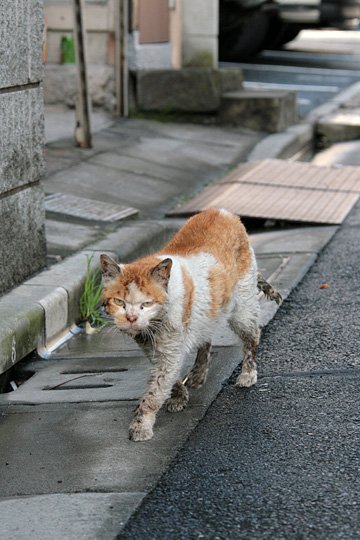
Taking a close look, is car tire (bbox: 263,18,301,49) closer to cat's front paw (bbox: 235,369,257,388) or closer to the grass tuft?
the grass tuft

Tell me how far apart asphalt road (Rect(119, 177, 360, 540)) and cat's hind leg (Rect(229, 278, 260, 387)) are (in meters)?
0.13

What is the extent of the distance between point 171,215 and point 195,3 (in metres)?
4.69

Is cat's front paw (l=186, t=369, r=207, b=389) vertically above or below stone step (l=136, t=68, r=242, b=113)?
above

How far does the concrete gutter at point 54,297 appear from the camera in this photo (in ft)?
18.0

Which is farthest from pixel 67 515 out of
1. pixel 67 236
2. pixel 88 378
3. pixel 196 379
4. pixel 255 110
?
pixel 255 110

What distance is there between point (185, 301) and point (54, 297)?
155 centimetres

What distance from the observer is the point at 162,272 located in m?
4.35

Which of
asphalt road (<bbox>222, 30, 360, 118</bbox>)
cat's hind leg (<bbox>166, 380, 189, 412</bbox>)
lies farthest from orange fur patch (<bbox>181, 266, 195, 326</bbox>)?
asphalt road (<bbox>222, 30, 360, 118</bbox>)

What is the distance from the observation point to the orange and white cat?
438cm

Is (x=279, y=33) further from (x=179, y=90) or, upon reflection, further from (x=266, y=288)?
(x=266, y=288)

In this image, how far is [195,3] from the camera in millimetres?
12438

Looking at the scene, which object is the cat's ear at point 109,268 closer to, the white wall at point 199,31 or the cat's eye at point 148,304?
the cat's eye at point 148,304

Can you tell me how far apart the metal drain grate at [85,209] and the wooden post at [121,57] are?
11.5 ft

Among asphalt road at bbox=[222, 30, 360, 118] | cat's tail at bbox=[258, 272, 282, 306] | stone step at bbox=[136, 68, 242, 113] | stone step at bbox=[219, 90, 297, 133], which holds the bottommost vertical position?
asphalt road at bbox=[222, 30, 360, 118]
